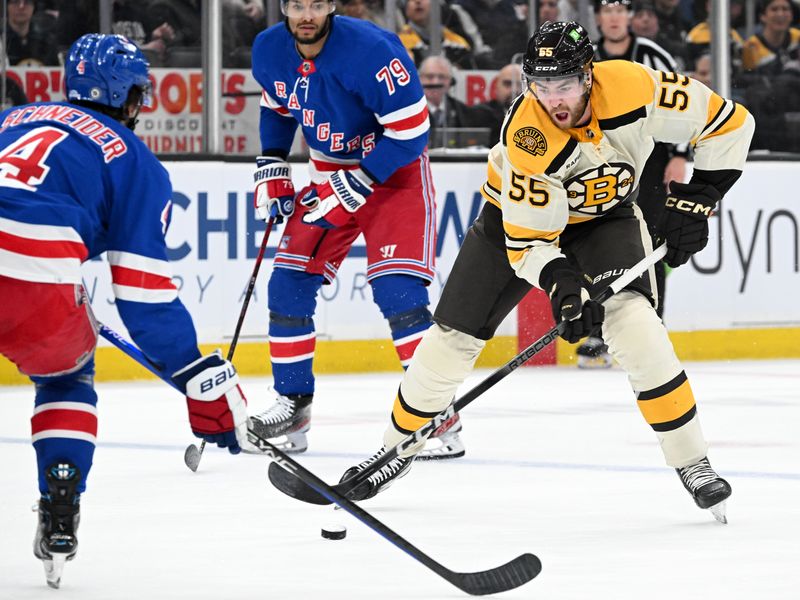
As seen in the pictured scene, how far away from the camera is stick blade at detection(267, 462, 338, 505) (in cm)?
355

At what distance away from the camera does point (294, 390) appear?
466 centimetres

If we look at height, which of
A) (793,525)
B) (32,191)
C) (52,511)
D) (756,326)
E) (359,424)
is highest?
(32,191)

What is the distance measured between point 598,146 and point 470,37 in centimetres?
446

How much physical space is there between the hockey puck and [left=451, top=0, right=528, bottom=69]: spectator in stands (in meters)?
4.81

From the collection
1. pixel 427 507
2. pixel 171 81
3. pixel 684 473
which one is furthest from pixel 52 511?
pixel 171 81

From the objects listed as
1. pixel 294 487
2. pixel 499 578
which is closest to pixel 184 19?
pixel 294 487

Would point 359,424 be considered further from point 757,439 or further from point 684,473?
point 684,473

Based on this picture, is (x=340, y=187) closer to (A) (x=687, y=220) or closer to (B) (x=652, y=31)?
(A) (x=687, y=220)

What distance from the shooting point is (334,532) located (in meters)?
3.18

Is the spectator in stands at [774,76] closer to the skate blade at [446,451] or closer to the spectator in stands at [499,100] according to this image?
the spectator in stands at [499,100]

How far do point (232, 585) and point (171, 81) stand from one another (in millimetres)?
4562

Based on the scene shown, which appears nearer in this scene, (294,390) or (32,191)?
(32,191)

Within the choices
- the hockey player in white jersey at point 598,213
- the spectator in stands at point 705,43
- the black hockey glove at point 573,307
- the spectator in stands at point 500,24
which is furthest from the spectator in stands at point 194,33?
the black hockey glove at point 573,307

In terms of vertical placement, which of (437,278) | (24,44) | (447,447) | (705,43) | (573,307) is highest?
(573,307)
